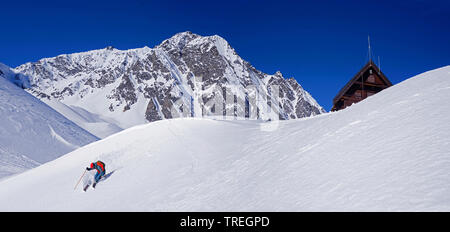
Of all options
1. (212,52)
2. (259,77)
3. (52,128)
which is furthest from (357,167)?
(259,77)

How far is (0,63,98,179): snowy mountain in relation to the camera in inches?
991

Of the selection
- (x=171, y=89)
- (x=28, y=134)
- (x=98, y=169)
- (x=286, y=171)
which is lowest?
(x=286, y=171)

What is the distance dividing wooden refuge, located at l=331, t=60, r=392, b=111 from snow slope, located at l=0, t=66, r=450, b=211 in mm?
12263

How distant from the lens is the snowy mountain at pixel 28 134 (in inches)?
991

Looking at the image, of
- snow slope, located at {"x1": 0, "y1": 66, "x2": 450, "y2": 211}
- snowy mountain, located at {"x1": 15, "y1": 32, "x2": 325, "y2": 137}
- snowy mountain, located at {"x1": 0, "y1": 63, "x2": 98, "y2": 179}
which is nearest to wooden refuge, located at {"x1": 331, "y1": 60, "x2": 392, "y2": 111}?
snow slope, located at {"x1": 0, "y1": 66, "x2": 450, "y2": 211}

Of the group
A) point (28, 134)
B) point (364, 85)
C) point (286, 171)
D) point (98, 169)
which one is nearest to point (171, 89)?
point (28, 134)

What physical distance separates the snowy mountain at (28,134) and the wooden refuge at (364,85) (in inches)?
1011

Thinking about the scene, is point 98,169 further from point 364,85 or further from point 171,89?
point 171,89

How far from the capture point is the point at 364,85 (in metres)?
22.2

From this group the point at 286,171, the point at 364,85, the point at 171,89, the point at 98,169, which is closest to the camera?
the point at 286,171

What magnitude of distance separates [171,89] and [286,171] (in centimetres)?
14415

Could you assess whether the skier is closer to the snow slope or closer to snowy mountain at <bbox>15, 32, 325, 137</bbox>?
the snow slope
